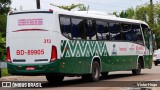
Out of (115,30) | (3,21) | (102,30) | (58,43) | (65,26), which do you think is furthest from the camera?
(3,21)

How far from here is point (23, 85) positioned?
65.5 ft

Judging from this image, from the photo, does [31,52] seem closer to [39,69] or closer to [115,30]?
[39,69]

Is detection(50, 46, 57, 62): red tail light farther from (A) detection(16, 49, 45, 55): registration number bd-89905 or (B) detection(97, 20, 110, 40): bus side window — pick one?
(B) detection(97, 20, 110, 40): bus side window

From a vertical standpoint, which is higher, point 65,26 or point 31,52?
point 65,26

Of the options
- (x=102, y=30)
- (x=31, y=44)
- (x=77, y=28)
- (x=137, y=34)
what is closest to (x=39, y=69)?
(x=31, y=44)

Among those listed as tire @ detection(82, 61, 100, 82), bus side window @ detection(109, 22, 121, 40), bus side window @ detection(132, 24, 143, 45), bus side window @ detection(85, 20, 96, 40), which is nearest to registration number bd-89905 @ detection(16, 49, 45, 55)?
bus side window @ detection(85, 20, 96, 40)

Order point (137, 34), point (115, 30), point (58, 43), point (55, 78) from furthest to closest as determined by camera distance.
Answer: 1. point (137, 34)
2. point (115, 30)
3. point (55, 78)
4. point (58, 43)

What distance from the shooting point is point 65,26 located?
64.8ft

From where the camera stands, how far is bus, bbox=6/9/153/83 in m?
19.1

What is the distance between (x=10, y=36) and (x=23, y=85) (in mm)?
2073

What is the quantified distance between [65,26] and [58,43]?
0.94 metres

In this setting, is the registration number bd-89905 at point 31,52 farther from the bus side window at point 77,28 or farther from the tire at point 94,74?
the tire at point 94,74

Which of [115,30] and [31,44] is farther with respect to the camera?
[115,30]

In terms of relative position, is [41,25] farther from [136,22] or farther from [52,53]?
[136,22]
